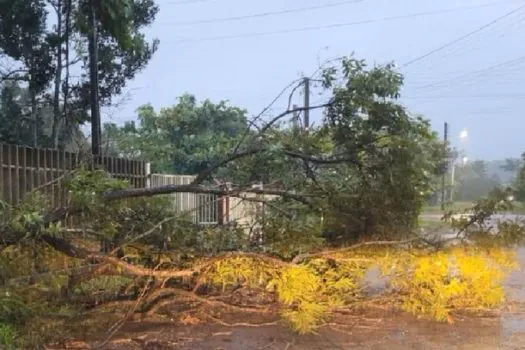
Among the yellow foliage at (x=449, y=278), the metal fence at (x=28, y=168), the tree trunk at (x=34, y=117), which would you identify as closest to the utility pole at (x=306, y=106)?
the yellow foliage at (x=449, y=278)

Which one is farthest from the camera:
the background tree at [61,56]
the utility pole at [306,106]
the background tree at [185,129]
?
the background tree at [185,129]

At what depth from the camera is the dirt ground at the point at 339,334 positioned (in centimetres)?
485

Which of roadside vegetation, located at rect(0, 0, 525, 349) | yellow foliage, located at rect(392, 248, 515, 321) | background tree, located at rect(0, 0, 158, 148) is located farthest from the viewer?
background tree, located at rect(0, 0, 158, 148)

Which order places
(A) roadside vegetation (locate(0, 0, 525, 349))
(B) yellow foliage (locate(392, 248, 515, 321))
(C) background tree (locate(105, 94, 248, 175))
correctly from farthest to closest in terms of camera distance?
(C) background tree (locate(105, 94, 248, 175))
(B) yellow foliage (locate(392, 248, 515, 321))
(A) roadside vegetation (locate(0, 0, 525, 349))

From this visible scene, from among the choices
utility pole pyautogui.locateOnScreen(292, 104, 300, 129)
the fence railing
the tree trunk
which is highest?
the tree trunk

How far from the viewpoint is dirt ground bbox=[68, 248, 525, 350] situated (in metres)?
4.85

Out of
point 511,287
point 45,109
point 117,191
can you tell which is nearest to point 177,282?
point 117,191

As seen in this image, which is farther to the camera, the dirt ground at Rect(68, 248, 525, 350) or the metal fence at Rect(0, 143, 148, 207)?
the metal fence at Rect(0, 143, 148, 207)

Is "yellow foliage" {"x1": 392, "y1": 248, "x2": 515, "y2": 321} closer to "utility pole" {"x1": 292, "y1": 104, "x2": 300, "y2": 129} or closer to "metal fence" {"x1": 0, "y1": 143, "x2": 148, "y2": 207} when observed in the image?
"utility pole" {"x1": 292, "y1": 104, "x2": 300, "y2": 129}

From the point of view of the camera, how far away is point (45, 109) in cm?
1275

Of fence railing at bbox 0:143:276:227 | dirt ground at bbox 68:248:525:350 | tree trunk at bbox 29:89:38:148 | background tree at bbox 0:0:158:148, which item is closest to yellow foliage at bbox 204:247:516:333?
dirt ground at bbox 68:248:525:350

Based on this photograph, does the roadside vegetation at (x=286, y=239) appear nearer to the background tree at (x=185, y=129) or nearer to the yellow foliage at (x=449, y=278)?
the yellow foliage at (x=449, y=278)

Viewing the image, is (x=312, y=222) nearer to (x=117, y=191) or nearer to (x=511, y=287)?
(x=117, y=191)

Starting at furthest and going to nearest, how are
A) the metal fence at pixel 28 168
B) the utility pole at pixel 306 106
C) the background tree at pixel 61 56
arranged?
the background tree at pixel 61 56, the metal fence at pixel 28 168, the utility pole at pixel 306 106
